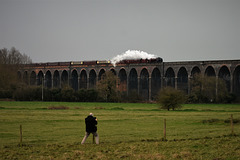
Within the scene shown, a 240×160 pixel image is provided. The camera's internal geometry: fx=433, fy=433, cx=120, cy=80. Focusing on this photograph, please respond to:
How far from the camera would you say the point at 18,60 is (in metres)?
126

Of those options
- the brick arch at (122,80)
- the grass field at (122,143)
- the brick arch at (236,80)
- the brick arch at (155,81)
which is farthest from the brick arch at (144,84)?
the grass field at (122,143)

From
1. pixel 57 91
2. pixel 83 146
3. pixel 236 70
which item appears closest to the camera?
pixel 83 146

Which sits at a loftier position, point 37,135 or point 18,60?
point 18,60

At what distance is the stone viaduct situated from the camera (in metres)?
79.9

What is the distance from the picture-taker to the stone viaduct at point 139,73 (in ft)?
262

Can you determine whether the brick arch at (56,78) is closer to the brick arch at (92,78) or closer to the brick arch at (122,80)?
the brick arch at (92,78)

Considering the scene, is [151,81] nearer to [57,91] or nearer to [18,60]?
[57,91]

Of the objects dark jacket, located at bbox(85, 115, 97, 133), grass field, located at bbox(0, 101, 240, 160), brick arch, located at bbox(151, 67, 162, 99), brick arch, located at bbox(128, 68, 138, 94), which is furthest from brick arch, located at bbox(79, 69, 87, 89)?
dark jacket, located at bbox(85, 115, 97, 133)

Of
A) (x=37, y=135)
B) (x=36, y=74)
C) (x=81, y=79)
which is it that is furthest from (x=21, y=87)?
(x=37, y=135)

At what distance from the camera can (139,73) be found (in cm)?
9356

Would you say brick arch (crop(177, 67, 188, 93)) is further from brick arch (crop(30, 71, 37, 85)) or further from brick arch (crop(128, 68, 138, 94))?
brick arch (crop(30, 71, 37, 85))

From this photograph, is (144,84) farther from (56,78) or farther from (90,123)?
(90,123)

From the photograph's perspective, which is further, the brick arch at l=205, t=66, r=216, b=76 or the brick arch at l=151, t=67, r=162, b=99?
the brick arch at l=151, t=67, r=162, b=99

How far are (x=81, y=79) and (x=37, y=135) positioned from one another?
85.0 meters
